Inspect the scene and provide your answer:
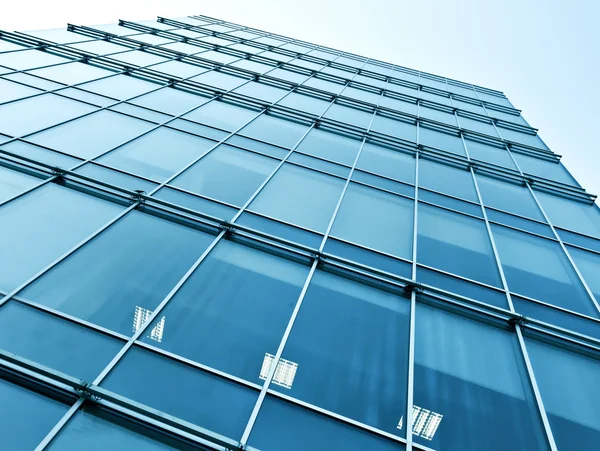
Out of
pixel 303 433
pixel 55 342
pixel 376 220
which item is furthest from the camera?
pixel 376 220

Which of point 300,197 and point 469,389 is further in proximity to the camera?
point 300,197

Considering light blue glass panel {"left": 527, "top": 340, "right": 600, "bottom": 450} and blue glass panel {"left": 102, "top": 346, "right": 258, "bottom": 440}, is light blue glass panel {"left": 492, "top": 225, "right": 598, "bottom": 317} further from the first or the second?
blue glass panel {"left": 102, "top": 346, "right": 258, "bottom": 440}

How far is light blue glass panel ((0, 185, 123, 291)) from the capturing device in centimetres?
714

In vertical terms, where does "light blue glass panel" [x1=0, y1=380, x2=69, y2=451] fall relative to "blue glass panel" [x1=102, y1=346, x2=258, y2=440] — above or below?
below

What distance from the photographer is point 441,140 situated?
17.4m

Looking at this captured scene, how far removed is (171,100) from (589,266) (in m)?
13.2

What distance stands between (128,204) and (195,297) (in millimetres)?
3129

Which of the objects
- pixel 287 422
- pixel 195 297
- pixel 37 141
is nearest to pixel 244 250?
pixel 195 297

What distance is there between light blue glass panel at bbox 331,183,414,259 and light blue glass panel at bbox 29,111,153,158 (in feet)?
20.0

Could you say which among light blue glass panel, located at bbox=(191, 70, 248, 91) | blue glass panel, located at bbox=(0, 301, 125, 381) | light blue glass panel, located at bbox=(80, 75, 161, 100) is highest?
light blue glass panel, located at bbox=(191, 70, 248, 91)

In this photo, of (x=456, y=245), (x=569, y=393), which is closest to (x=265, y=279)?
(x=456, y=245)

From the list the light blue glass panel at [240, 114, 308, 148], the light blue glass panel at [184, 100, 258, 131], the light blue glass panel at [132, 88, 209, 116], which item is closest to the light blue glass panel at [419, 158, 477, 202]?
the light blue glass panel at [240, 114, 308, 148]

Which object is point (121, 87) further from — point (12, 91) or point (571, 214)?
point (571, 214)

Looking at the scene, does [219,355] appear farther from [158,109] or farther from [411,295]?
[158,109]
